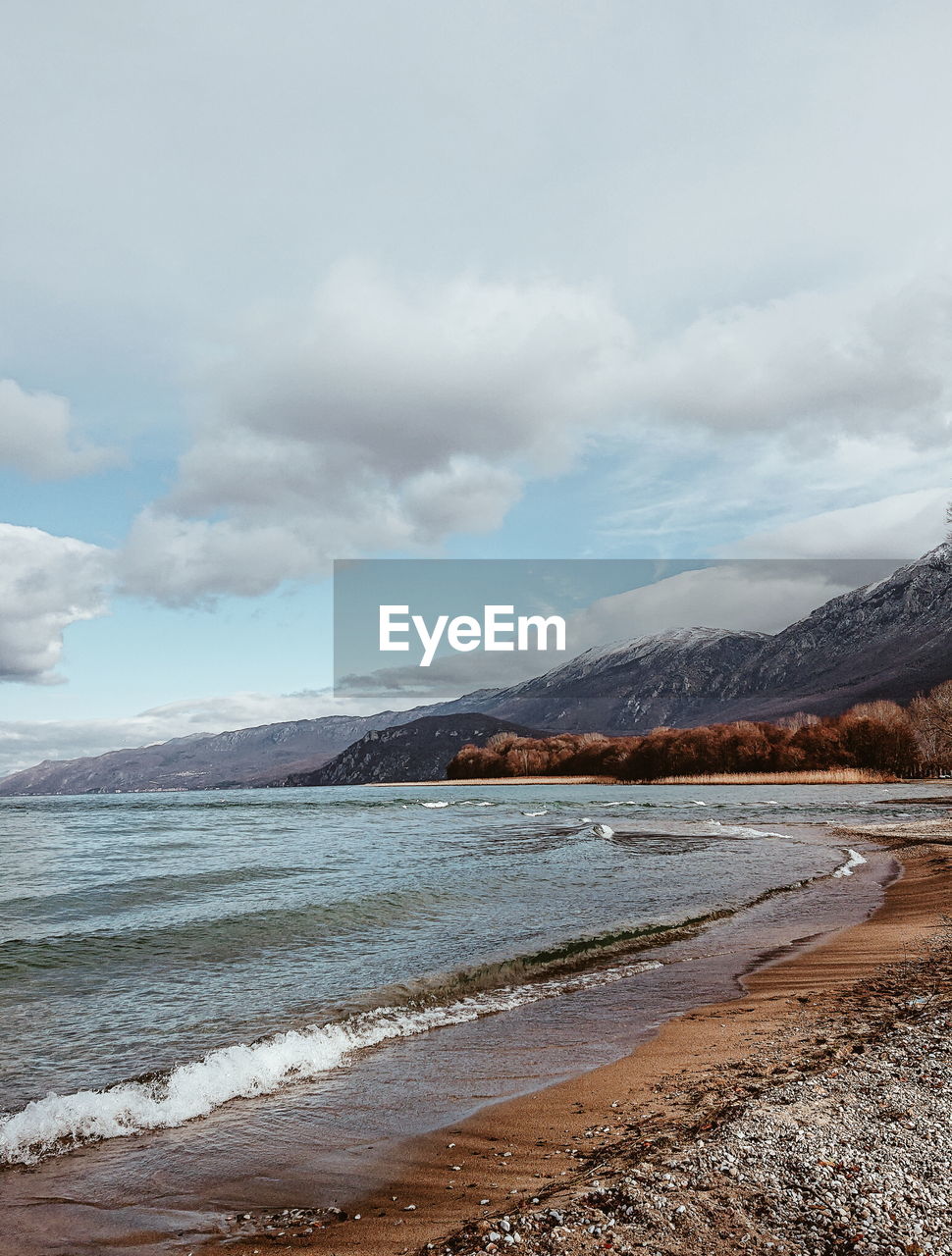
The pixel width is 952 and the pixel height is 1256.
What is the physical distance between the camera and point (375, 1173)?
5.80m

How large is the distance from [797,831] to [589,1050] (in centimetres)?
3409

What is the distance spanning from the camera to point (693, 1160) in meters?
4.96

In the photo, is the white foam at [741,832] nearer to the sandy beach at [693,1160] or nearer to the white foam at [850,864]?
the white foam at [850,864]

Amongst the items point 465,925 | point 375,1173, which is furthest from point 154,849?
point 375,1173

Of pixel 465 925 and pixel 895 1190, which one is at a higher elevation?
pixel 895 1190

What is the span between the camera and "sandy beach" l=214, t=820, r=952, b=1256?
4180mm

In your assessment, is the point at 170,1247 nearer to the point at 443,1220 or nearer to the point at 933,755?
the point at 443,1220

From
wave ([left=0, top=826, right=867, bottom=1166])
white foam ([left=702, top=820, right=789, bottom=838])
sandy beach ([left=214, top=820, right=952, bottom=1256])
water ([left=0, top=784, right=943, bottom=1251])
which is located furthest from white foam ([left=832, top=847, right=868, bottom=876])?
sandy beach ([left=214, top=820, right=952, bottom=1256])

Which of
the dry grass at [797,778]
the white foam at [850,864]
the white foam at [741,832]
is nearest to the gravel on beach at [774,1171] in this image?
the white foam at [850,864]

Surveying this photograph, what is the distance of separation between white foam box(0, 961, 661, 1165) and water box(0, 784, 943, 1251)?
26 mm

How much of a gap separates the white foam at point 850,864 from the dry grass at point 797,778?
112013 mm

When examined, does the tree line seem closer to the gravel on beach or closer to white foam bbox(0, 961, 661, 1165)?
white foam bbox(0, 961, 661, 1165)

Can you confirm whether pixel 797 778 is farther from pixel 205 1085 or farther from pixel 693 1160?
pixel 693 1160

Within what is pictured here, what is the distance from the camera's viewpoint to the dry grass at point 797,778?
134 m
